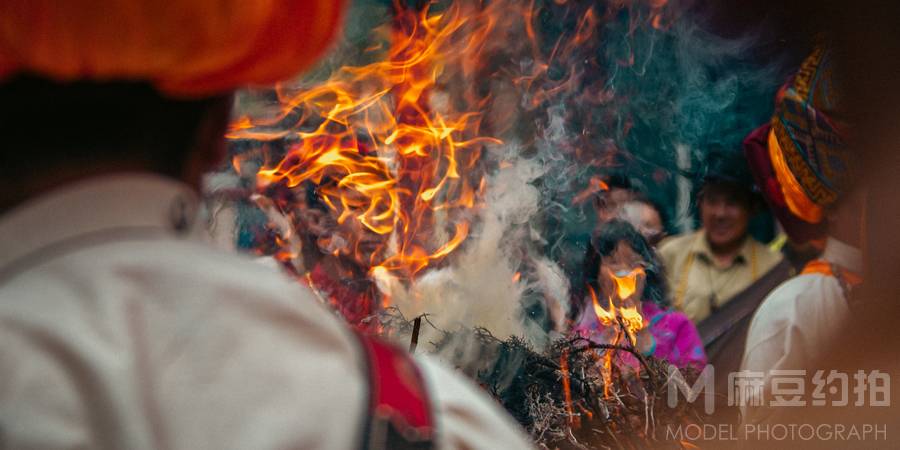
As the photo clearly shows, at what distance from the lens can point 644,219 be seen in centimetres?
505

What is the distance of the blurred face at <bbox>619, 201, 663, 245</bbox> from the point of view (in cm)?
504

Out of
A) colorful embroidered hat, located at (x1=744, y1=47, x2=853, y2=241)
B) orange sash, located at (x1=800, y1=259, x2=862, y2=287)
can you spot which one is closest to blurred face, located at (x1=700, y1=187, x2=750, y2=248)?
colorful embroidered hat, located at (x1=744, y1=47, x2=853, y2=241)

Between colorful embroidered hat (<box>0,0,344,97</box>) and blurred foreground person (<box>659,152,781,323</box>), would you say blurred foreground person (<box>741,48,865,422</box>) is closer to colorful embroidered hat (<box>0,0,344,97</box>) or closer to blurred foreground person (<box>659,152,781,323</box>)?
blurred foreground person (<box>659,152,781,323</box>)

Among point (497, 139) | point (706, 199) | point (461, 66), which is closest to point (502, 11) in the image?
point (461, 66)

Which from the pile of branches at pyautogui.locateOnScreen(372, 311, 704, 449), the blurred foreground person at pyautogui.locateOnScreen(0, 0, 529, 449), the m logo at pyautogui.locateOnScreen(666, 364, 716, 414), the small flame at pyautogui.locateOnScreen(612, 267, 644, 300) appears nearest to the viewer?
the blurred foreground person at pyautogui.locateOnScreen(0, 0, 529, 449)

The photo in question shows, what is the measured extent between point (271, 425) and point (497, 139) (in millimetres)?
4428

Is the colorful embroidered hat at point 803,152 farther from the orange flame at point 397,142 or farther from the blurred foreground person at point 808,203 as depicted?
the orange flame at point 397,142

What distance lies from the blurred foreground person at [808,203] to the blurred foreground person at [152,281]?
4.34 m

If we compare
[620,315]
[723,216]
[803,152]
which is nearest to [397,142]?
[620,315]

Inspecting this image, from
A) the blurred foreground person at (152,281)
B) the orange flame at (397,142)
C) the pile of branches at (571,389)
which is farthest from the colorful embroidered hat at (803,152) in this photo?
the blurred foreground person at (152,281)

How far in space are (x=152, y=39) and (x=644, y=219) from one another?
175 inches

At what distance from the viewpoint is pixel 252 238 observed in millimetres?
5074

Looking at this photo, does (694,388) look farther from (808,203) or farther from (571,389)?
(808,203)

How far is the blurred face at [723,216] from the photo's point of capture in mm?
5070
